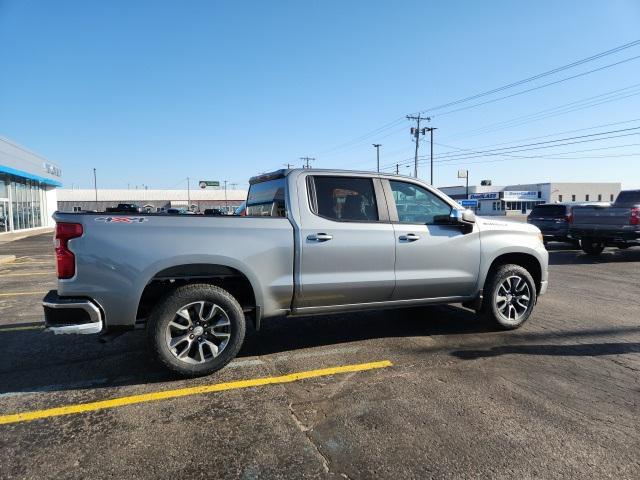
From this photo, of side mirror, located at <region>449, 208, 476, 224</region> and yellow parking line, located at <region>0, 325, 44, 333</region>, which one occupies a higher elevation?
side mirror, located at <region>449, 208, 476, 224</region>

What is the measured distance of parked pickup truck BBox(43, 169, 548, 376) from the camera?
3748mm

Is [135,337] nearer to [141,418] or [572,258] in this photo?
[141,418]

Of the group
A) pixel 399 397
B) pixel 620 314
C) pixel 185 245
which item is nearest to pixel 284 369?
pixel 399 397

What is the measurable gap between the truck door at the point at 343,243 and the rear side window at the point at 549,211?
1416cm

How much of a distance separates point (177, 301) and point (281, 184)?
1.64 m

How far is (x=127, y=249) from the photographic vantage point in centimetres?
378

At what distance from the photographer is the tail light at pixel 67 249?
144 inches

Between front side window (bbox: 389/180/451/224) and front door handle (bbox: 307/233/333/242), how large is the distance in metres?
0.97

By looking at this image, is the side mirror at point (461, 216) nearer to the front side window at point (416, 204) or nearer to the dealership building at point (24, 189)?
the front side window at point (416, 204)

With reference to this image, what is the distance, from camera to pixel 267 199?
5.16 meters

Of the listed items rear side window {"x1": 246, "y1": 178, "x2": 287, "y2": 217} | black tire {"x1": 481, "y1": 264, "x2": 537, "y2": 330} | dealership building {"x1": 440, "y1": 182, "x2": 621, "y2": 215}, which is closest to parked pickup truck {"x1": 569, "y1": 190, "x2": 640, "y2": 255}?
black tire {"x1": 481, "y1": 264, "x2": 537, "y2": 330}

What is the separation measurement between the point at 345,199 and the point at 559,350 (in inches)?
111

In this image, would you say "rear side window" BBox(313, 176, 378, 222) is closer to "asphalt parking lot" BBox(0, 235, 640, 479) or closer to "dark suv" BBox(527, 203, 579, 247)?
"asphalt parking lot" BBox(0, 235, 640, 479)

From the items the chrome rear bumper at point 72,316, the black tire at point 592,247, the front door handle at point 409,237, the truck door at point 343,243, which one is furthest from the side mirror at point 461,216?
the black tire at point 592,247
